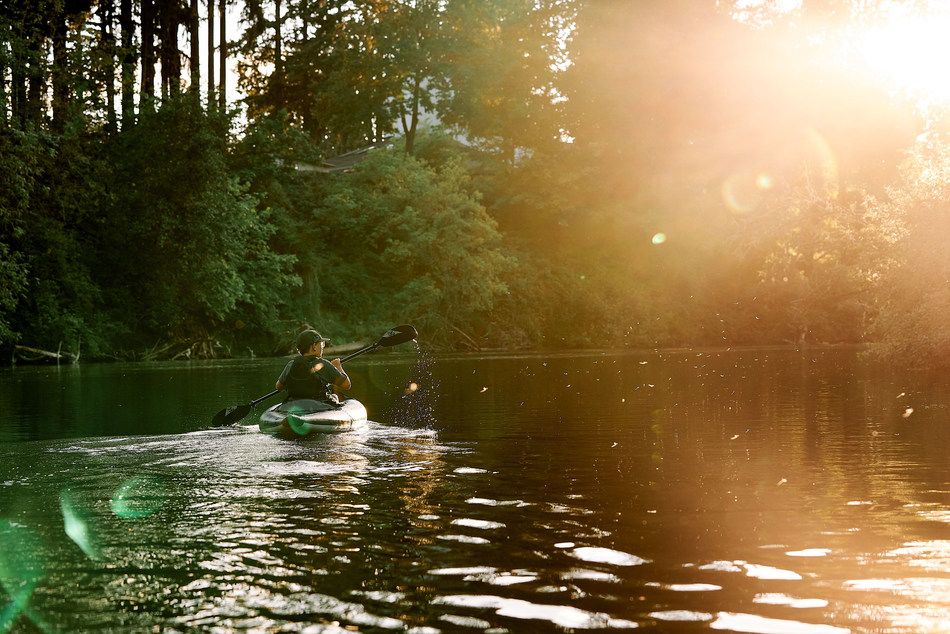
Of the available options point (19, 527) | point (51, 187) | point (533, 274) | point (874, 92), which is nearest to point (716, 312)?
point (533, 274)

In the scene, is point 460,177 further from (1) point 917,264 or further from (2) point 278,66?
(1) point 917,264

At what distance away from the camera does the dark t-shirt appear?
14.9 meters

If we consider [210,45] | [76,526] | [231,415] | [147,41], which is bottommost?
[76,526]

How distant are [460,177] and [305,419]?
36467 mm

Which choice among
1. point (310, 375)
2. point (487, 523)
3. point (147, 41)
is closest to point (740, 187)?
point (147, 41)

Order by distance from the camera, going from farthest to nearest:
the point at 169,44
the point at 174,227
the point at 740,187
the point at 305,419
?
the point at 740,187 → the point at 169,44 → the point at 174,227 → the point at 305,419

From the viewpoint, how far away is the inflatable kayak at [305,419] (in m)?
14.3

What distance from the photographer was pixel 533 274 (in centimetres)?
5238

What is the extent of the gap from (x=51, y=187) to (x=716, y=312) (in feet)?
107

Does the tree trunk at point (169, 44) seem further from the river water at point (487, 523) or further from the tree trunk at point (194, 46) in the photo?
the river water at point (487, 523)

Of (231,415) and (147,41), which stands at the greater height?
(147,41)

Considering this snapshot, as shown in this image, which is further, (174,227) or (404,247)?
(404,247)

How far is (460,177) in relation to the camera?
4988cm

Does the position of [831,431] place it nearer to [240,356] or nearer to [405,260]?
[240,356]
